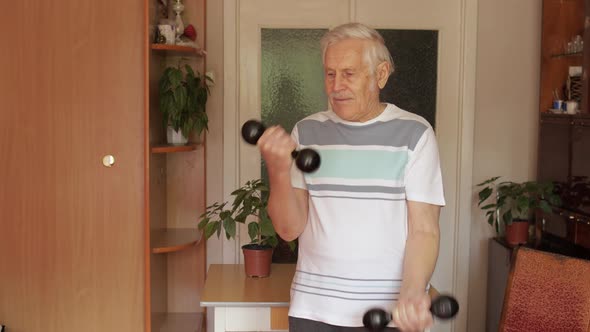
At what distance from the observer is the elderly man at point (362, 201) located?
→ 5.84ft

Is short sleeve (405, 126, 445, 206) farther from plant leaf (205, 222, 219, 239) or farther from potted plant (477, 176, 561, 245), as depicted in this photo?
→ potted plant (477, 176, 561, 245)

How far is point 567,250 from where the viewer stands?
339 centimetres

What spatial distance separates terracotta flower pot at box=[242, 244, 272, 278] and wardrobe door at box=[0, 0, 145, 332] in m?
0.52

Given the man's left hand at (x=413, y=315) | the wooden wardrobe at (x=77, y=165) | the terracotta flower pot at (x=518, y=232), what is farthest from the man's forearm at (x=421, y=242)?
the terracotta flower pot at (x=518, y=232)

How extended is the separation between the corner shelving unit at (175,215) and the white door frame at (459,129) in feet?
0.45

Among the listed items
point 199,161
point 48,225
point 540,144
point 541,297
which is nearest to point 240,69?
point 199,161

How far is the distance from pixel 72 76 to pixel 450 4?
191 cm

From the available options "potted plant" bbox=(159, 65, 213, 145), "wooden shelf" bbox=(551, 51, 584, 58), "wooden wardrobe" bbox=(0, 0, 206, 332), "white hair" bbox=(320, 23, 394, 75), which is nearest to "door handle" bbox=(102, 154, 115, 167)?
"wooden wardrobe" bbox=(0, 0, 206, 332)

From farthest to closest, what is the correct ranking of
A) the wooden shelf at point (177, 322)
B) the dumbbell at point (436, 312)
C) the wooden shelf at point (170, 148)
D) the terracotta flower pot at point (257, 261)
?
the wooden shelf at point (177, 322), the wooden shelf at point (170, 148), the terracotta flower pot at point (257, 261), the dumbbell at point (436, 312)

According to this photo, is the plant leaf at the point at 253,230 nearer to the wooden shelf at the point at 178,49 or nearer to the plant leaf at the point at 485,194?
the wooden shelf at the point at 178,49

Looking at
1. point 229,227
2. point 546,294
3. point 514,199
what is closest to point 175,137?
point 229,227

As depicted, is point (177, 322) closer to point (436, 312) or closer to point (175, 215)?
point (175, 215)

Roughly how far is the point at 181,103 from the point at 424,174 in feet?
5.61

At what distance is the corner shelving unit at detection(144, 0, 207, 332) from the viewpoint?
3322 mm
